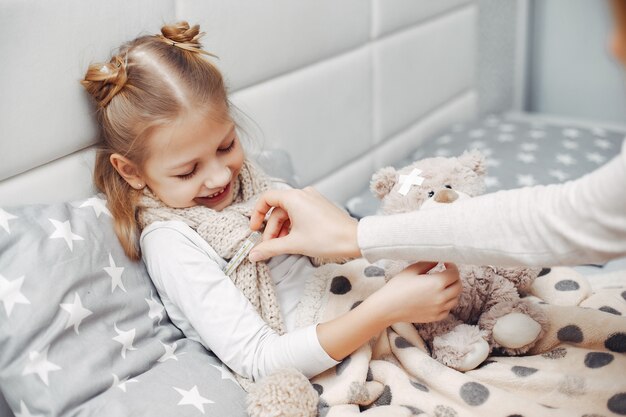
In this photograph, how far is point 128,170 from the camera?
1105 millimetres

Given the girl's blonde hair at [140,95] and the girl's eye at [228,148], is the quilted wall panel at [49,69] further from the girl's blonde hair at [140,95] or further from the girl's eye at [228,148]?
the girl's eye at [228,148]

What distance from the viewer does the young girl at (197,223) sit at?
0.99 meters

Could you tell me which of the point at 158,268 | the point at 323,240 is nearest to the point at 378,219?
the point at 323,240

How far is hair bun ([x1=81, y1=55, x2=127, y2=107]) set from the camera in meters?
1.04

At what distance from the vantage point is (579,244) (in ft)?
2.60

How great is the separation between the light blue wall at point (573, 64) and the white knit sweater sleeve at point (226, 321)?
198 cm

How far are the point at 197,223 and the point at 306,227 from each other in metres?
0.22

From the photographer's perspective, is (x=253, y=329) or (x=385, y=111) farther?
(x=385, y=111)

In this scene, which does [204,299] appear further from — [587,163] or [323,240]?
[587,163]

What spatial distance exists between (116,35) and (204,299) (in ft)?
1.57

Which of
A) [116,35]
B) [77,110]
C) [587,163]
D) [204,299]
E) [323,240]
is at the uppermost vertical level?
[116,35]

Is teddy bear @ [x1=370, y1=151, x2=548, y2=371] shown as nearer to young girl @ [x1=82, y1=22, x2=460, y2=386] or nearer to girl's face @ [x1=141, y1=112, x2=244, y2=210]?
young girl @ [x1=82, y1=22, x2=460, y2=386]

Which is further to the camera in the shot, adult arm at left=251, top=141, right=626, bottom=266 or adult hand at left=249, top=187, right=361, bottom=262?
adult hand at left=249, top=187, right=361, bottom=262

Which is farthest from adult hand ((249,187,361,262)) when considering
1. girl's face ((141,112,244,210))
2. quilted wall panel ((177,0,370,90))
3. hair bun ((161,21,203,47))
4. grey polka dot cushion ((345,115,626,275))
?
grey polka dot cushion ((345,115,626,275))
